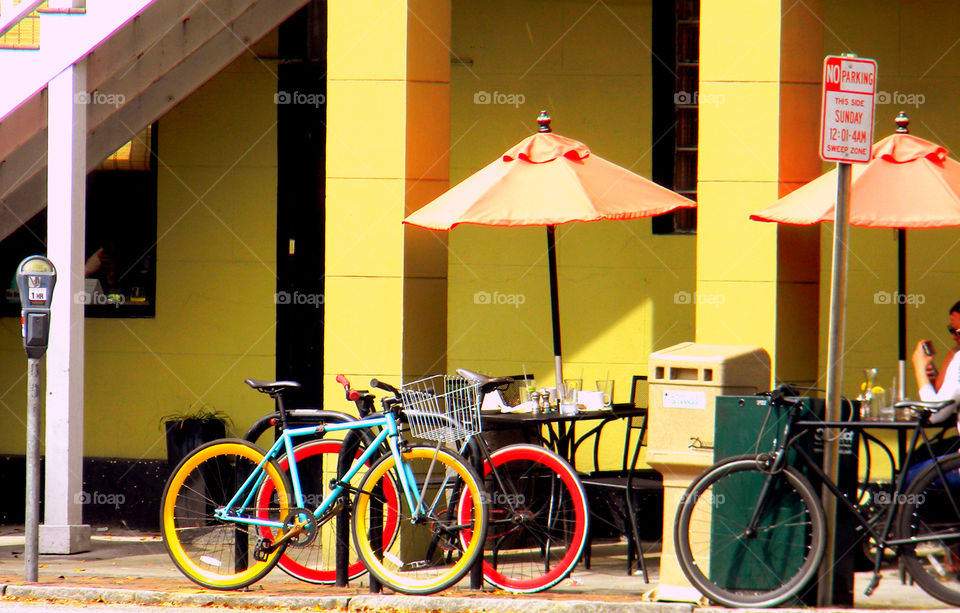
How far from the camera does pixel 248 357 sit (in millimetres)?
10273

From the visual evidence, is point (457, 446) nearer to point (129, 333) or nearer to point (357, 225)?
point (357, 225)

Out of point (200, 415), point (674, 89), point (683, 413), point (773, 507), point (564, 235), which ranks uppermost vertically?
point (674, 89)

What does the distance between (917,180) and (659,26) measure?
10.0 feet

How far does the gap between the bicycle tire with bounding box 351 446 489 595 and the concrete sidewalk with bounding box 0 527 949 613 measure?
0.12 metres

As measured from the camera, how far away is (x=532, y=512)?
664cm

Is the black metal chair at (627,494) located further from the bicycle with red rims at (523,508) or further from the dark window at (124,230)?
the dark window at (124,230)

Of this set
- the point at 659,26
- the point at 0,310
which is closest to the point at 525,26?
the point at 659,26

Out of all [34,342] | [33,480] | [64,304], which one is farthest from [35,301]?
[64,304]

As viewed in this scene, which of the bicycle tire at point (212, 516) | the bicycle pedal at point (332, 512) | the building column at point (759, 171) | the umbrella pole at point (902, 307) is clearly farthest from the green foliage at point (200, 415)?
the umbrella pole at point (902, 307)

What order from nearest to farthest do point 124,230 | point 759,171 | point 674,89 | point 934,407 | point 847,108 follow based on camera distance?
1. point 847,108
2. point 934,407
3. point 759,171
4. point 674,89
5. point 124,230

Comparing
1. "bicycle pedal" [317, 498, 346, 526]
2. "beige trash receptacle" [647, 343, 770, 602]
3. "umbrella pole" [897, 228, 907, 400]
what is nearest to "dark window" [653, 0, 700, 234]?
"umbrella pole" [897, 228, 907, 400]

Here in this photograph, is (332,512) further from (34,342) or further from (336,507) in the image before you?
(34,342)

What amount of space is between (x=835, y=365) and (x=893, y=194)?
2.01 metres

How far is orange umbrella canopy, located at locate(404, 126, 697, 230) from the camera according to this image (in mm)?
7484
